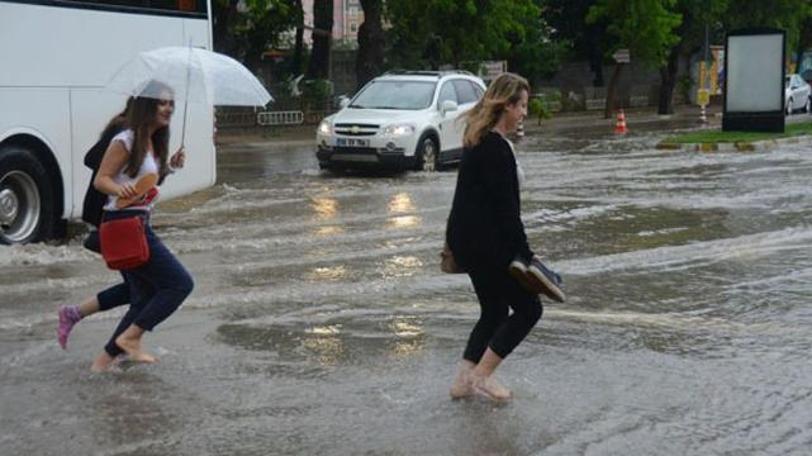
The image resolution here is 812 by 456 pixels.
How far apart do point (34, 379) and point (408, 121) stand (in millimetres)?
14220

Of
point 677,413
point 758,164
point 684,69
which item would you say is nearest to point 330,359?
point 677,413

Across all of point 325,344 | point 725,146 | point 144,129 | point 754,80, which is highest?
point 144,129

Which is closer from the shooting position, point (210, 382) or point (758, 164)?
point (210, 382)

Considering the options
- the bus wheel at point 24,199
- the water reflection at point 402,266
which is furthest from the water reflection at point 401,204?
the bus wheel at point 24,199

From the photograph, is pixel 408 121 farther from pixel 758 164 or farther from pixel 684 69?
pixel 684 69

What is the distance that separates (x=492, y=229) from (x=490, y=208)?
108 mm

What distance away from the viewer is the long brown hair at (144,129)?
6.62 m

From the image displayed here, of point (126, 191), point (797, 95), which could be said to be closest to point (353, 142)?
point (126, 191)

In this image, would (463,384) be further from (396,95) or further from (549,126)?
(549,126)

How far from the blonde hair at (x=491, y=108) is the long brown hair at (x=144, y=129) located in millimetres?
1818

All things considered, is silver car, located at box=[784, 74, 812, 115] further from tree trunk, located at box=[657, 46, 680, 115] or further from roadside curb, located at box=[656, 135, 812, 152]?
roadside curb, located at box=[656, 135, 812, 152]

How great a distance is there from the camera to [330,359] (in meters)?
7.32

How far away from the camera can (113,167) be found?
259 inches

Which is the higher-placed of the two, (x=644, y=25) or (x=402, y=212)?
(x=644, y=25)
